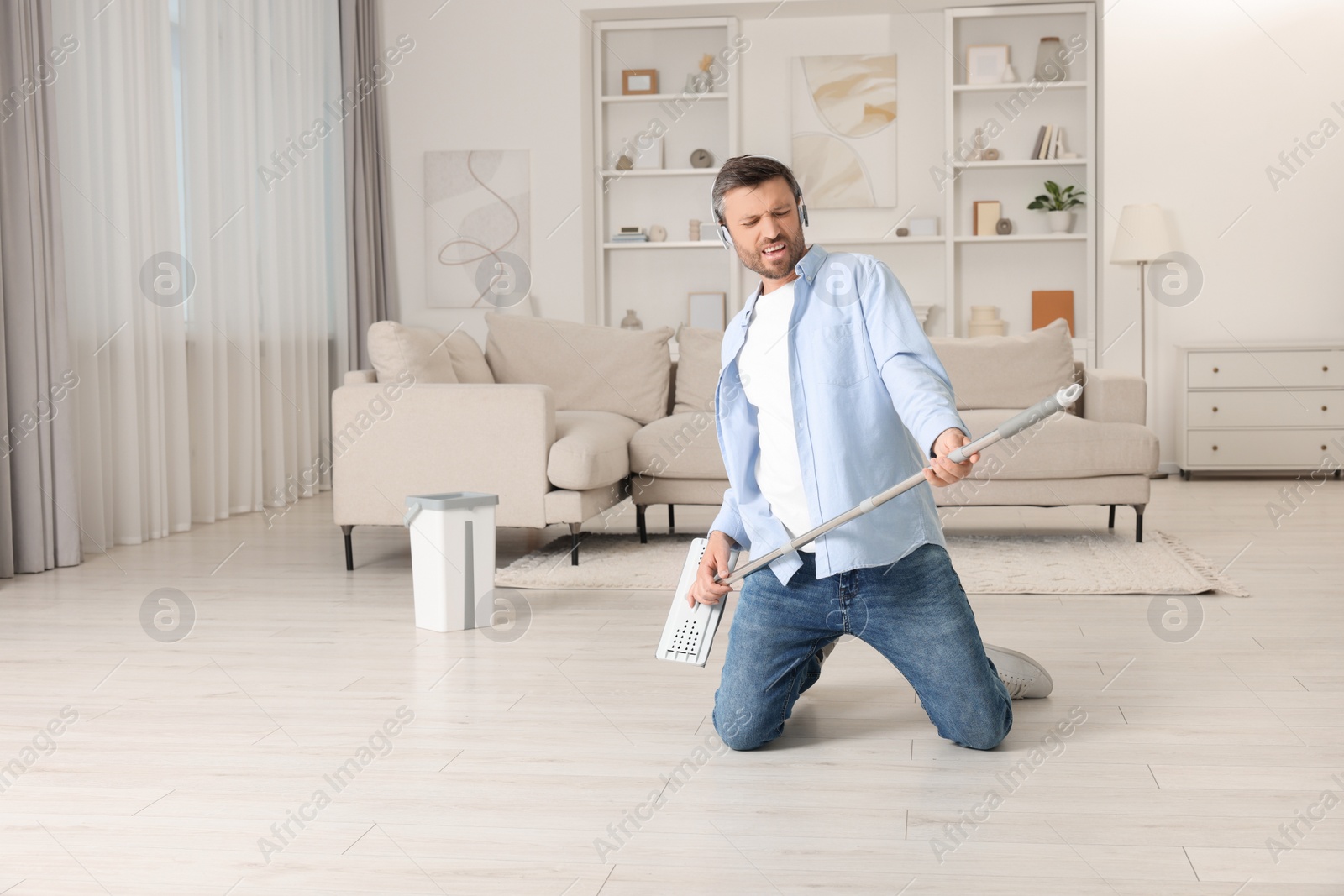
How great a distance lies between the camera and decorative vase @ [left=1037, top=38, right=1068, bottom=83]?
6.20 meters

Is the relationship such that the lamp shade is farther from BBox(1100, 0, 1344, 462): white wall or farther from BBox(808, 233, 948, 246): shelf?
BBox(808, 233, 948, 246): shelf

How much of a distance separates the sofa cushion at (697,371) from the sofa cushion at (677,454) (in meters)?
0.52

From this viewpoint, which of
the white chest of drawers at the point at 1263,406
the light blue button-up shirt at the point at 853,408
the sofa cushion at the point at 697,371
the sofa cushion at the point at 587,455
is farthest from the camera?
the white chest of drawers at the point at 1263,406

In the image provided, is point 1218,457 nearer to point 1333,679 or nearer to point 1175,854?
point 1333,679

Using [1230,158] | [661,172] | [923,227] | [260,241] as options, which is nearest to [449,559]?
[260,241]

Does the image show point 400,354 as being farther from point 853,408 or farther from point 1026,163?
point 1026,163

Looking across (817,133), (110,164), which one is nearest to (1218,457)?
(817,133)

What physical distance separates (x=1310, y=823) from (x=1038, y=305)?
4989mm

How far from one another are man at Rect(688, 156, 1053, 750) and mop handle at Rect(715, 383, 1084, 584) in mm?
55

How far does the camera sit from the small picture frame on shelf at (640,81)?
6.47 m

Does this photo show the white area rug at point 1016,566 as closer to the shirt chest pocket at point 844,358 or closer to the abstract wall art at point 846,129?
the shirt chest pocket at point 844,358

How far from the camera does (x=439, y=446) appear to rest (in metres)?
3.68

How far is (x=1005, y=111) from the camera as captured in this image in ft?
20.7

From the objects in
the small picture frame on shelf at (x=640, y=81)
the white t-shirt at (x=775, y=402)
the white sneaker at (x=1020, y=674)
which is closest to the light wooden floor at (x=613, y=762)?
the white sneaker at (x=1020, y=674)
